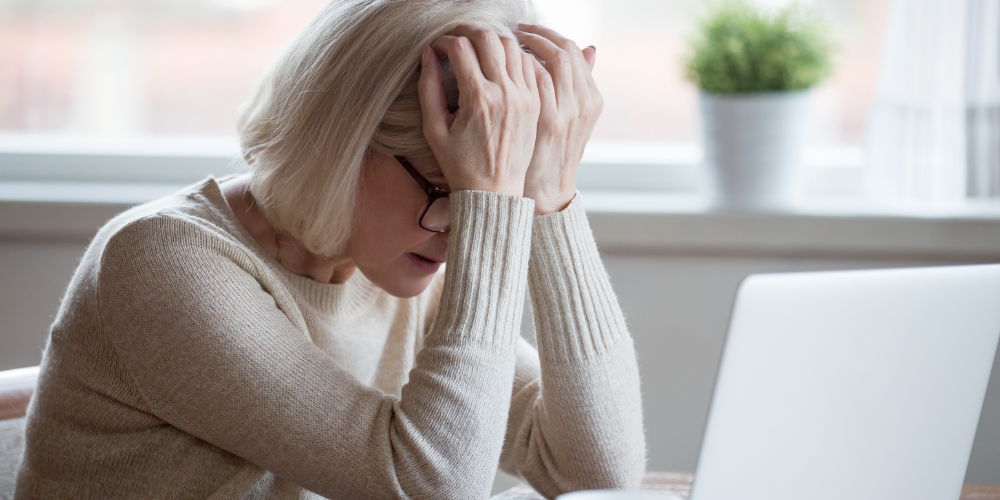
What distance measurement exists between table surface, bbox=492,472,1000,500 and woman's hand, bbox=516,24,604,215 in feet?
1.20

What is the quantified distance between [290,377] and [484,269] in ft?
0.76

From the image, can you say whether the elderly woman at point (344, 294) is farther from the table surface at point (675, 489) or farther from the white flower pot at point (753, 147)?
the white flower pot at point (753, 147)

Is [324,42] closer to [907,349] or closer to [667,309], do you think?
[907,349]

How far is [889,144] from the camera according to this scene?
5.72 feet

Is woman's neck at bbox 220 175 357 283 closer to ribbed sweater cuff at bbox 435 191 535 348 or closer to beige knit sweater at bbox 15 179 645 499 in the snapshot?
beige knit sweater at bbox 15 179 645 499

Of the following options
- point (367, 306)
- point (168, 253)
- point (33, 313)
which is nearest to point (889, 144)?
point (367, 306)

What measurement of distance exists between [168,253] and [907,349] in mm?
711

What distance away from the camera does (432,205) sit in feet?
3.29

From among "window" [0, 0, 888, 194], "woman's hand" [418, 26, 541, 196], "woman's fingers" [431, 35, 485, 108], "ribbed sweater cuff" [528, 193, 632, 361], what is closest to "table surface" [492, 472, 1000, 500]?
"ribbed sweater cuff" [528, 193, 632, 361]

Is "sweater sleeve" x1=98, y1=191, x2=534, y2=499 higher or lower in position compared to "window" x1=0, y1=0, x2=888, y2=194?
lower

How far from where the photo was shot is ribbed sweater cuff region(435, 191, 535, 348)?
0.92 meters

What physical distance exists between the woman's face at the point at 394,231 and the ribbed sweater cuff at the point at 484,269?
0.08m

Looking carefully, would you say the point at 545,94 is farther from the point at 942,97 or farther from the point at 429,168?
the point at 942,97

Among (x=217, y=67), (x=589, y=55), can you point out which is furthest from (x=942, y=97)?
(x=217, y=67)
